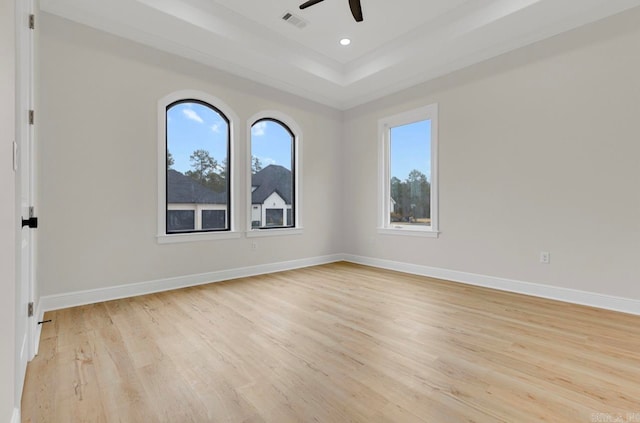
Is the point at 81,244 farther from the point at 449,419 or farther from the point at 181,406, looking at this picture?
the point at 449,419

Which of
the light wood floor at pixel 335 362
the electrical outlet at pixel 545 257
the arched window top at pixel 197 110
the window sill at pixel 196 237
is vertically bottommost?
the light wood floor at pixel 335 362

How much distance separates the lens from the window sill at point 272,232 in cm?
471

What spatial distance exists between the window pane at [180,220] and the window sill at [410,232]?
3048 mm

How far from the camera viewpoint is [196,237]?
4.15 meters

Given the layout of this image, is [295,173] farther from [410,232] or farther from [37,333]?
[37,333]

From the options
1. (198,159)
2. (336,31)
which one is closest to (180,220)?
(198,159)

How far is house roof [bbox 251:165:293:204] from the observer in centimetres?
493

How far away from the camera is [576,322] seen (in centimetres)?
278

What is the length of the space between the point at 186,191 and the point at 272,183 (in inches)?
56.2

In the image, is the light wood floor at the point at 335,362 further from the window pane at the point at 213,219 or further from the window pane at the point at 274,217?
the window pane at the point at 274,217

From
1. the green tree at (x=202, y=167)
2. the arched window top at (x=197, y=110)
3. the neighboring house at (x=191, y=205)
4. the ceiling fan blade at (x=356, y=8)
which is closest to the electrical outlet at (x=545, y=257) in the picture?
the ceiling fan blade at (x=356, y=8)

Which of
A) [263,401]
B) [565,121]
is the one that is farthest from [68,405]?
[565,121]

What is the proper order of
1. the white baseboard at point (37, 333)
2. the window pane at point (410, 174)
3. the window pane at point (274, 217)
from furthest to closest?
the window pane at point (274, 217), the window pane at point (410, 174), the white baseboard at point (37, 333)

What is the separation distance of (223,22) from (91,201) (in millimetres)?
2581
